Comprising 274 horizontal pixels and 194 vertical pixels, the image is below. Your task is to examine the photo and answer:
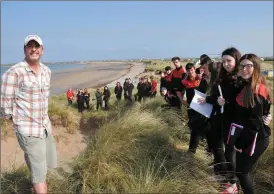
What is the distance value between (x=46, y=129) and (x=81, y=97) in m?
11.4

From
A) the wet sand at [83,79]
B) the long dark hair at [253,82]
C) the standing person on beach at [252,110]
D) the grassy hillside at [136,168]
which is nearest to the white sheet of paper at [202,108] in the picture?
the grassy hillside at [136,168]

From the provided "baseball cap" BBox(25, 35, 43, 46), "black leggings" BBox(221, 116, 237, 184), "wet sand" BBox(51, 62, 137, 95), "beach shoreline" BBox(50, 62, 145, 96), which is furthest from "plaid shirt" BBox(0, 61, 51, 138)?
"wet sand" BBox(51, 62, 137, 95)

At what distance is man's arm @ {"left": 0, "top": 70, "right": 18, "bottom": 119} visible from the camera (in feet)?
9.68

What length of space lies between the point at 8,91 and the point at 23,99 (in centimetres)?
16

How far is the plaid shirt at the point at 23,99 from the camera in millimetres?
2965

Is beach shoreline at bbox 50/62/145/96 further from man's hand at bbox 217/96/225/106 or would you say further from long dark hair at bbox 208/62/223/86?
man's hand at bbox 217/96/225/106

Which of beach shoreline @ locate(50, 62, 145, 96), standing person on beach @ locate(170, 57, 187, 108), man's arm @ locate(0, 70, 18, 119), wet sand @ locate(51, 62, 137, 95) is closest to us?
man's arm @ locate(0, 70, 18, 119)

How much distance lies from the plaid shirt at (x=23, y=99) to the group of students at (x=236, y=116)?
2.03m

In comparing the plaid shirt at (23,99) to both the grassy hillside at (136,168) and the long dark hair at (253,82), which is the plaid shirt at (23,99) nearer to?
the grassy hillside at (136,168)

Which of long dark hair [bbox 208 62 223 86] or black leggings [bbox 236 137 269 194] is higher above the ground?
long dark hair [bbox 208 62 223 86]

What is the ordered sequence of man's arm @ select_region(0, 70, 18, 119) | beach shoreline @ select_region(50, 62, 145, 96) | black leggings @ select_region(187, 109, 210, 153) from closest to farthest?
man's arm @ select_region(0, 70, 18, 119), black leggings @ select_region(187, 109, 210, 153), beach shoreline @ select_region(50, 62, 145, 96)

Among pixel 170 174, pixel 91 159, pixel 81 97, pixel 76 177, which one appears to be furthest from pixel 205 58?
pixel 81 97

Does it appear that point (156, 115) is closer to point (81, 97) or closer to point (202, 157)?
point (202, 157)

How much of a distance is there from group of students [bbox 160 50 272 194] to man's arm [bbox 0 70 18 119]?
2.25 metres
